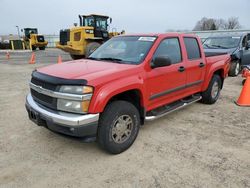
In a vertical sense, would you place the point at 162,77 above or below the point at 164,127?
above

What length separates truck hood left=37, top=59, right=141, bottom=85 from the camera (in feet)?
10.4

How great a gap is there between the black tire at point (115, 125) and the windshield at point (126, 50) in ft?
2.71

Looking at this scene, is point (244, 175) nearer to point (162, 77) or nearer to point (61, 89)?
point (162, 77)

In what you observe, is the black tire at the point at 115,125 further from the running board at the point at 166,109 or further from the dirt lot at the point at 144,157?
the running board at the point at 166,109

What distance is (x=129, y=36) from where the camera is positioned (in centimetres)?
465

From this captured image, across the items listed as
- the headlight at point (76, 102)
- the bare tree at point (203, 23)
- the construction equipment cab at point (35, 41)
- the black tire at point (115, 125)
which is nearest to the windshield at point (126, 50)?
the black tire at point (115, 125)

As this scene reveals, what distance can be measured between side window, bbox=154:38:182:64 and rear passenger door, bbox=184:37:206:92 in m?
0.27

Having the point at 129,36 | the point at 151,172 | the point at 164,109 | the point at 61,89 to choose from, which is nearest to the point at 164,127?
the point at 164,109

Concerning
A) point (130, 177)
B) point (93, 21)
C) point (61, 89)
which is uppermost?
point (93, 21)

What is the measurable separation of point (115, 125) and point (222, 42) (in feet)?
29.4

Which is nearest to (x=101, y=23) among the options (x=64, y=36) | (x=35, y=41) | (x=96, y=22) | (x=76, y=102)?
(x=96, y=22)

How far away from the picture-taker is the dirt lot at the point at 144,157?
293 cm

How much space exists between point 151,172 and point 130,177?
0.30 metres

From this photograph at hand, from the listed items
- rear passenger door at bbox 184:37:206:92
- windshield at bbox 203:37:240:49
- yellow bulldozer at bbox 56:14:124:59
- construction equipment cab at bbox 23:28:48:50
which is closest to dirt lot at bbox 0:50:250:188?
rear passenger door at bbox 184:37:206:92
